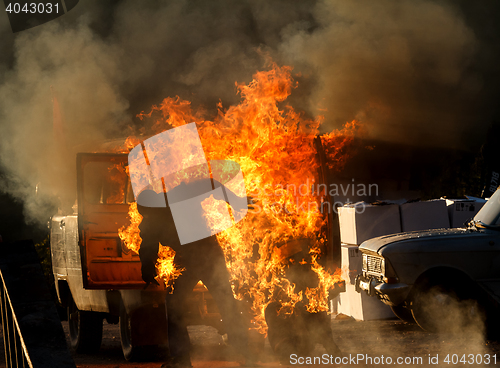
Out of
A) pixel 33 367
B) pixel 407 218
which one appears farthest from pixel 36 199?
pixel 33 367

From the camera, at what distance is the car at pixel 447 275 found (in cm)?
676

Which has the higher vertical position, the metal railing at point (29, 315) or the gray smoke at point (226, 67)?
the gray smoke at point (226, 67)

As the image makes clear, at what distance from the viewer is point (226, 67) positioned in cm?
1184

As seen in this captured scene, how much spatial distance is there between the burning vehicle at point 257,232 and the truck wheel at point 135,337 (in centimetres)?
1

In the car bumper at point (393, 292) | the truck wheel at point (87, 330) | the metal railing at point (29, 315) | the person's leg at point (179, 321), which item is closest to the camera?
the metal railing at point (29, 315)

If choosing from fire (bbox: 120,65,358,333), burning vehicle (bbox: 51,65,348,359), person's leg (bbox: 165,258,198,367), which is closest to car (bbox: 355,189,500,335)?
burning vehicle (bbox: 51,65,348,359)

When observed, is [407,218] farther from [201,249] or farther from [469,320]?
[201,249]

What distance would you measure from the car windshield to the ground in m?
1.49

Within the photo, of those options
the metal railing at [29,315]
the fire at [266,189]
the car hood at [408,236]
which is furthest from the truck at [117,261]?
the metal railing at [29,315]

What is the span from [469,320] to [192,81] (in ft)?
26.7

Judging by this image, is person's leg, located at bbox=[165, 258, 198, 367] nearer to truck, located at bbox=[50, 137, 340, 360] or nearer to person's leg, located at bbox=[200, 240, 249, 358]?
person's leg, located at bbox=[200, 240, 249, 358]

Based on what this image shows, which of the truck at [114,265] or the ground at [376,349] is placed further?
the truck at [114,265]

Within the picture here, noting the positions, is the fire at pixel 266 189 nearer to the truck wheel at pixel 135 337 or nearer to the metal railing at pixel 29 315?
the truck wheel at pixel 135 337

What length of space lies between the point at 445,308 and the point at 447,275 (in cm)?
43
